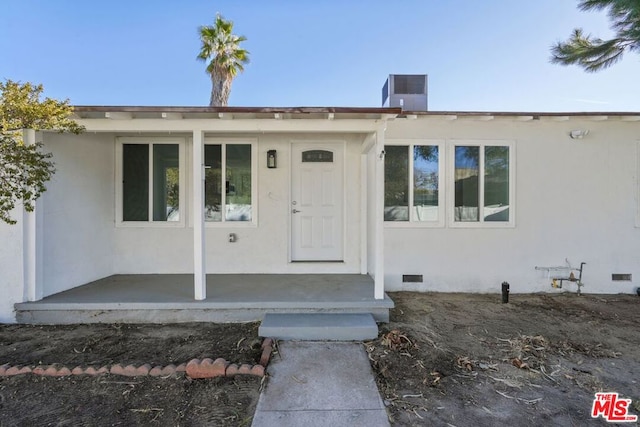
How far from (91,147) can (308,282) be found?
3714mm

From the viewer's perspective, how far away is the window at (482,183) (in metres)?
4.95

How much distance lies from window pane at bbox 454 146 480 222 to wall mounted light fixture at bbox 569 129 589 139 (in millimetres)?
1469

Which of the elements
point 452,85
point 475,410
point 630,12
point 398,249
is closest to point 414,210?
point 398,249

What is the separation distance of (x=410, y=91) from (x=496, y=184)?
2.28 meters

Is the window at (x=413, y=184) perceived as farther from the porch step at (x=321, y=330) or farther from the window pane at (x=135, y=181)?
the window pane at (x=135, y=181)

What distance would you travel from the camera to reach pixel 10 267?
11.7ft

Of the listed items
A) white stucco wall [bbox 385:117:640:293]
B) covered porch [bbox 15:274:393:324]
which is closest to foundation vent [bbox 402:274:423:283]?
white stucco wall [bbox 385:117:640:293]

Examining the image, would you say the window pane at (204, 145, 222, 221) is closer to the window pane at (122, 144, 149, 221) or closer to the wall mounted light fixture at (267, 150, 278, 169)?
the wall mounted light fixture at (267, 150, 278, 169)

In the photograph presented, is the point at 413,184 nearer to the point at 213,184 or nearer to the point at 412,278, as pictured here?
the point at 412,278

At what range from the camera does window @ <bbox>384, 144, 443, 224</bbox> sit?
16.3 feet

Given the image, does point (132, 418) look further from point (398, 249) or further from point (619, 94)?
point (619, 94)

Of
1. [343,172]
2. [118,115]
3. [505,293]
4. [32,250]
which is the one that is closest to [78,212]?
[32,250]

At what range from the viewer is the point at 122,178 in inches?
195

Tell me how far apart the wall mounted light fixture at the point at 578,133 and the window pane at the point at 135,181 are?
22.5 ft
